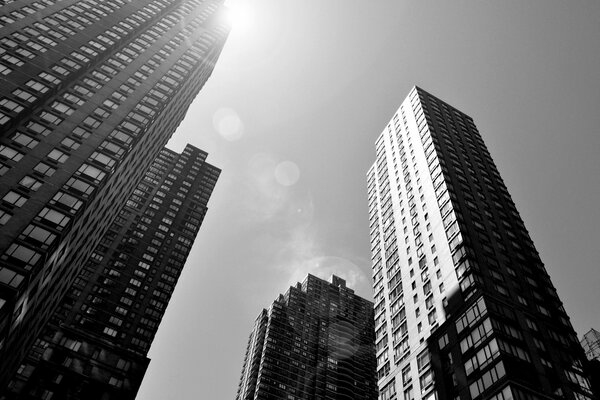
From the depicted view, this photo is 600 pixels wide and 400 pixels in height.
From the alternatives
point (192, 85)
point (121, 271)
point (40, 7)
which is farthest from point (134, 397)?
point (40, 7)

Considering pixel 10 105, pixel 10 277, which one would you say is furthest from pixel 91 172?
pixel 10 277

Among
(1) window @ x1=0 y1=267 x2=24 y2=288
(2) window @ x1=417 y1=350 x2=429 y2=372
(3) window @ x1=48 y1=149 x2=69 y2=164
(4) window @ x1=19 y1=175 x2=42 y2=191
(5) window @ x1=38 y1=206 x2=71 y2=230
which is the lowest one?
(1) window @ x1=0 y1=267 x2=24 y2=288

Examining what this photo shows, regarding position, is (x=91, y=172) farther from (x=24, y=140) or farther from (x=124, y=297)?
(x=124, y=297)

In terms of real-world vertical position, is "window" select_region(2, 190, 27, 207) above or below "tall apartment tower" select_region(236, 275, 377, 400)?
below

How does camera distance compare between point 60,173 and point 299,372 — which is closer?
point 60,173

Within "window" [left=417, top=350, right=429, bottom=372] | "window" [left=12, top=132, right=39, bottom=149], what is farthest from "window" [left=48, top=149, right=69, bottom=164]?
"window" [left=417, top=350, right=429, bottom=372]

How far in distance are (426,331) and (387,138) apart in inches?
1952

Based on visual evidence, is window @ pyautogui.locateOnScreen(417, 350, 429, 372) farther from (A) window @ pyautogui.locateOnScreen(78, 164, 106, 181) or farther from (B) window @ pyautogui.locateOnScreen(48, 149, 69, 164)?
(B) window @ pyautogui.locateOnScreen(48, 149, 69, 164)

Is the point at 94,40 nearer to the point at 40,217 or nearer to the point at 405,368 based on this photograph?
the point at 40,217

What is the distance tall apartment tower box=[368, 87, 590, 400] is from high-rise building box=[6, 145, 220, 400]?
44453mm

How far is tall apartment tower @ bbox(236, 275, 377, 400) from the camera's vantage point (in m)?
120

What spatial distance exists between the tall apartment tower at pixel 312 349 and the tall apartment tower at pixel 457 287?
58.3 meters

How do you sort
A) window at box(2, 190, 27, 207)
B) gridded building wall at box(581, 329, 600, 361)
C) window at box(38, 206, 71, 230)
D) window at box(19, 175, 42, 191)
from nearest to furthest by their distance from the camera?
1. window at box(2, 190, 27, 207)
2. window at box(38, 206, 71, 230)
3. window at box(19, 175, 42, 191)
4. gridded building wall at box(581, 329, 600, 361)

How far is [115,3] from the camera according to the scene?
3492 inches
